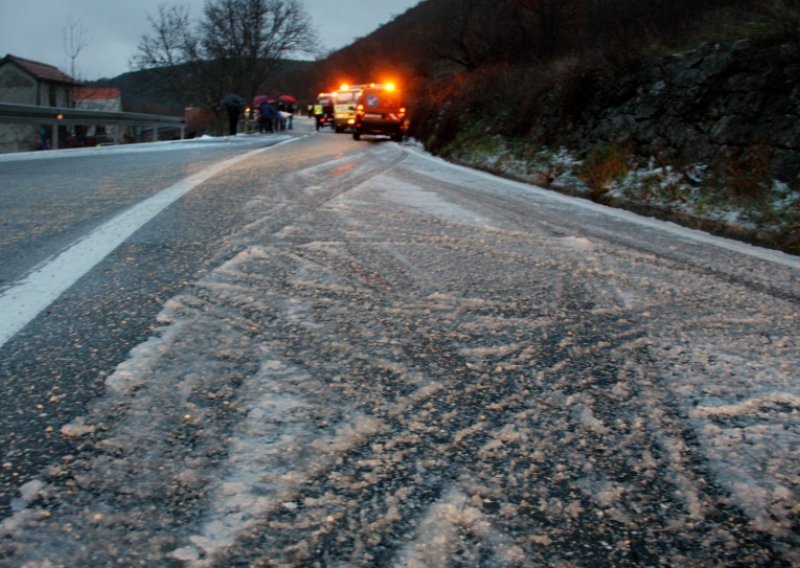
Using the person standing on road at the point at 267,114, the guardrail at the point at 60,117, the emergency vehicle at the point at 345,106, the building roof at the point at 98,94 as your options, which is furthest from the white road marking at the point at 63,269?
the building roof at the point at 98,94

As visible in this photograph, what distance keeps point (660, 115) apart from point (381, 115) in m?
14.5

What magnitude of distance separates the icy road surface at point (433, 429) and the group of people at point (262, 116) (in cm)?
2350

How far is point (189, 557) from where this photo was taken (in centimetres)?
127

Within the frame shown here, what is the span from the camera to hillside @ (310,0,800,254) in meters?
6.84

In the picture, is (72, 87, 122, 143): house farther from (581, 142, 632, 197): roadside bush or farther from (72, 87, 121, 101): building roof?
(581, 142, 632, 197): roadside bush

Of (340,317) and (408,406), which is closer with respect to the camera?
(408,406)

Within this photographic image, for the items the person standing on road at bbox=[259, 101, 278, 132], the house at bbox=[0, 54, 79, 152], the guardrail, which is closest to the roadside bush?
the guardrail

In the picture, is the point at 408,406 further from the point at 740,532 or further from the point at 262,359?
the point at 740,532

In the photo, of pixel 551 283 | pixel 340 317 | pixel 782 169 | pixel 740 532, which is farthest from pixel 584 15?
pixel 740 532

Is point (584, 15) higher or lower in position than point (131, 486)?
higher

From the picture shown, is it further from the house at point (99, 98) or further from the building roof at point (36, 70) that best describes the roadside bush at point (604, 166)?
the house at point (99, 98)

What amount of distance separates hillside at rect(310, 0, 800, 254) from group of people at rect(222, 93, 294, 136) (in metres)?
11.6

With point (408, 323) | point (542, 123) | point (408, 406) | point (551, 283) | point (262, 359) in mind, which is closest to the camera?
point (408, 406)

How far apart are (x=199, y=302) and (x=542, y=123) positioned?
10602mm
